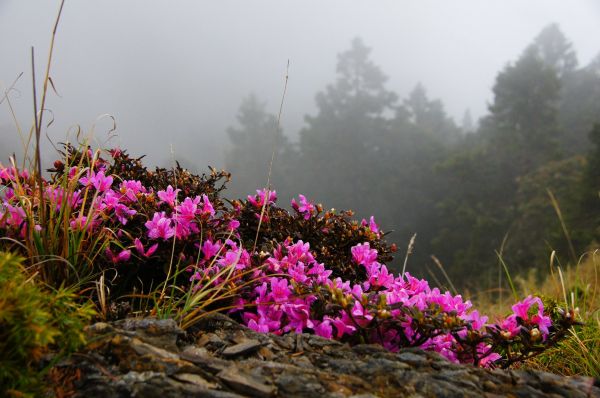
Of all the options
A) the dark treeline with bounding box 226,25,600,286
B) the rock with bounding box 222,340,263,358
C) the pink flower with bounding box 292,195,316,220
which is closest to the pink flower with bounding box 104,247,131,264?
the rock with bounding box 222,340,263,358

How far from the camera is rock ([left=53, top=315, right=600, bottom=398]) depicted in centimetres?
126

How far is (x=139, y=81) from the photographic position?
384 ft

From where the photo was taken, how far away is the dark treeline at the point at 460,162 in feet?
63.8

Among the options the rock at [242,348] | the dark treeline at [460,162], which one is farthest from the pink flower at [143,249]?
the dark treeline at [460,162]

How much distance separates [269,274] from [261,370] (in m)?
0.59

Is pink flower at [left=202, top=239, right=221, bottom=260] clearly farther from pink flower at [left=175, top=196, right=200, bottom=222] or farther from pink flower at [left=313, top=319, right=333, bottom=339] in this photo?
pink flower at [left=313, top=319, right=333, bottom=339]

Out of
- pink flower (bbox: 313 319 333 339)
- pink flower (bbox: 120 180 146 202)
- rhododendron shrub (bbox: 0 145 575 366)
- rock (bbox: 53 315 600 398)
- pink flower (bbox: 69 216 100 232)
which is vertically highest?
pink flower (bbox: 120 180 146 202)

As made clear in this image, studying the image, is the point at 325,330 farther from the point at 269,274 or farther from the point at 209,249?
the point at 209,249

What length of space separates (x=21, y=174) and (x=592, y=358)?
334 centimetres

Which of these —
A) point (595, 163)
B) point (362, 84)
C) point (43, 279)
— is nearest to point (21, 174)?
point (43, 279)

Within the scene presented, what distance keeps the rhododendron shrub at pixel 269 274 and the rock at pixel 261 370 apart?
121 millimetres

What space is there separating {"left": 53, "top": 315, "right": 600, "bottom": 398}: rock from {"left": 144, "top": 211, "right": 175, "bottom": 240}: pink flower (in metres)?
0.47

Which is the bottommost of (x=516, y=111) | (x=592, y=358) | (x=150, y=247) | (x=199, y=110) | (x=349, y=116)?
(x=592, y=358)

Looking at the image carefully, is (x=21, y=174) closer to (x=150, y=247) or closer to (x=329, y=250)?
(x=150, y=247)
